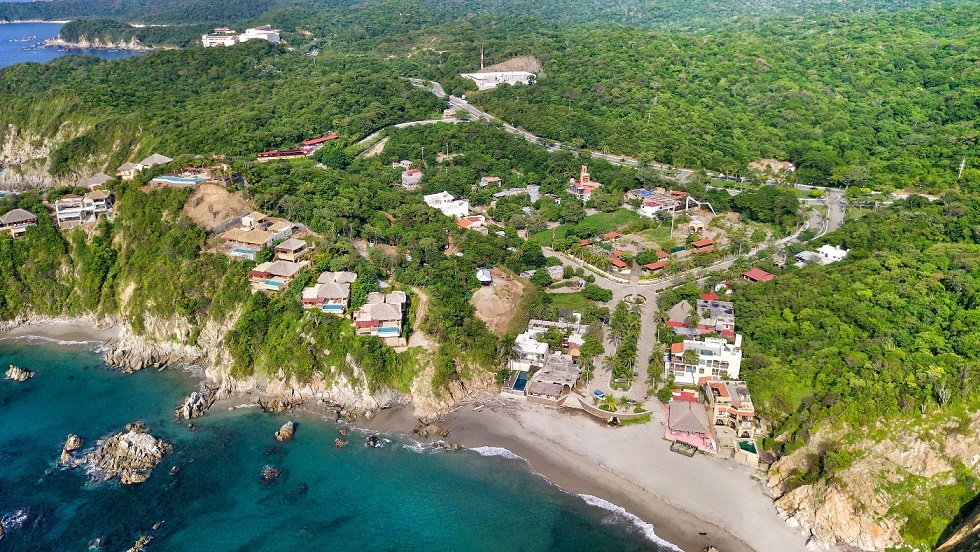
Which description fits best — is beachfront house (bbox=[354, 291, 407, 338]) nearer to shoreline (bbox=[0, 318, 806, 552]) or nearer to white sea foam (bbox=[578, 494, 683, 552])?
shoreline (bbox=[0, 318, 806, 552])

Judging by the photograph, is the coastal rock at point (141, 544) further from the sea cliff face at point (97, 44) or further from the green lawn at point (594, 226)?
the sea cliff face at point (97, 44)

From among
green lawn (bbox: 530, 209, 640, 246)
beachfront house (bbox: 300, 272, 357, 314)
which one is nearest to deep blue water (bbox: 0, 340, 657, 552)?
beachfront house (bbox: 300, 272, 357, 314)

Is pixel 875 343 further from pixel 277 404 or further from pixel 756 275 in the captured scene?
pixel 277 404

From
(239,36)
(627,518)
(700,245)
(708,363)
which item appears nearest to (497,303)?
(708,363)

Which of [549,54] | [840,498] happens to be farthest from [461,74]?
[840,498]

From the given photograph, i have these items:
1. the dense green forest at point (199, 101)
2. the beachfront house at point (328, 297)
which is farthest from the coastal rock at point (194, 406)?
the dense green forest at point (199, 101)

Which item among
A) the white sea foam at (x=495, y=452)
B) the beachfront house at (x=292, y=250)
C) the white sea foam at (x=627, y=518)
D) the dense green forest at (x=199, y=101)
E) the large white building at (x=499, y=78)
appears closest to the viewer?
the white sea foam at (x=627, y=518)
